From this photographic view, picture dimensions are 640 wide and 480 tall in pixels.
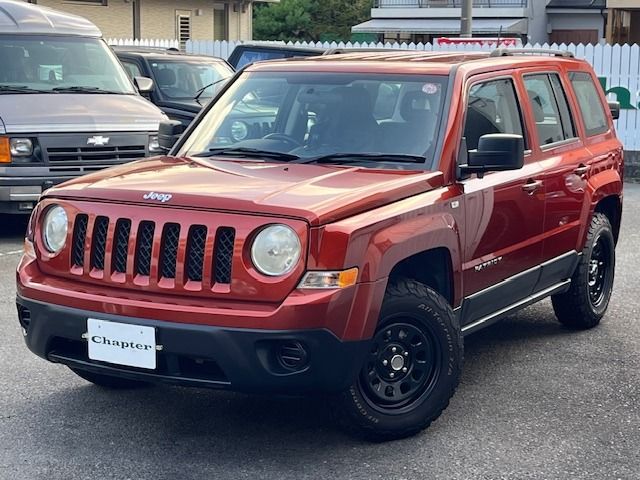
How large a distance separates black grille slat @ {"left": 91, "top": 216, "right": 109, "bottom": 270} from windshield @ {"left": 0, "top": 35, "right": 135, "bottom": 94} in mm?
5985

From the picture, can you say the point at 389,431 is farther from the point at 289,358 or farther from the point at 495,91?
the point at 495,91

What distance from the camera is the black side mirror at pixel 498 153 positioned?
17.3 ft

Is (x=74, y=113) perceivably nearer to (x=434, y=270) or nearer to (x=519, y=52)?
(x=519, y=52)

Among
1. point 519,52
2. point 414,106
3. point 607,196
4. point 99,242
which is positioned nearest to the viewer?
point 99,242

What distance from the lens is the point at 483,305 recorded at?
5.69m

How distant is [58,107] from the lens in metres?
10.2

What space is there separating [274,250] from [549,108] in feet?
8.84

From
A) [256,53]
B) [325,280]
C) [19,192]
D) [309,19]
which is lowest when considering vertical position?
[19,192]

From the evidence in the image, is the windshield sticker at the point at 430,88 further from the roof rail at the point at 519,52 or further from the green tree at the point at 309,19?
the green tree at the point at 309,19

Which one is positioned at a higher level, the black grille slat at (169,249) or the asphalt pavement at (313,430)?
the black grille slat at (169,249)

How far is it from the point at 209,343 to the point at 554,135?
298cm

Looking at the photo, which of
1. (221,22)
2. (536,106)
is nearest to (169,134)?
(536,106)

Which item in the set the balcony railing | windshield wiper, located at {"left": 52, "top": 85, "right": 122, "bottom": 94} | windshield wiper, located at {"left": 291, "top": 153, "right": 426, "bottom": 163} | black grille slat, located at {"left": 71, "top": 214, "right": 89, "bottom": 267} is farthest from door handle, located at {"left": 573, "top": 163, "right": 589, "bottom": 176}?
the balcony railing

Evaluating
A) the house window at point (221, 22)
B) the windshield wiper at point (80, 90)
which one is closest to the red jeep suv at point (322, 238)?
the windshield wiper at point (80, 90)
